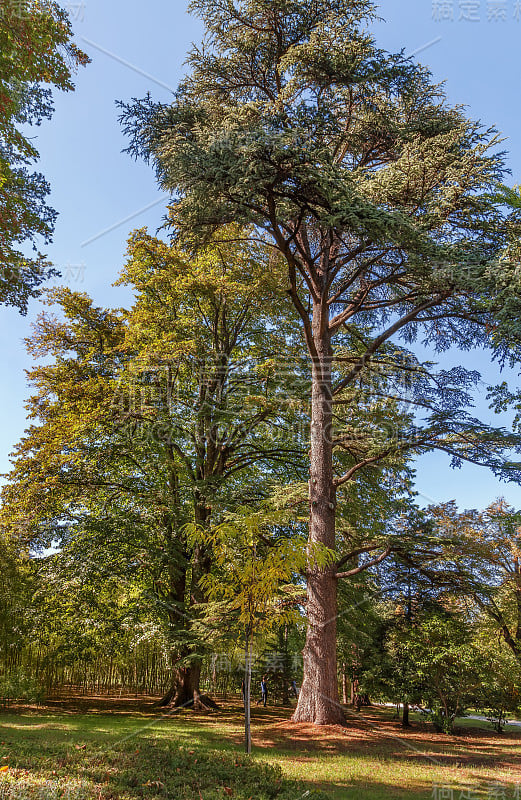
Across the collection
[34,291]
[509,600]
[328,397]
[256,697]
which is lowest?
[256,697]

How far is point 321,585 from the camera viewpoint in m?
11.1

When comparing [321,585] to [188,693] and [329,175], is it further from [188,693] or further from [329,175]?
[329,175]

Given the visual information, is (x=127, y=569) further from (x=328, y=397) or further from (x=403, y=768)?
(x=403, y=768)

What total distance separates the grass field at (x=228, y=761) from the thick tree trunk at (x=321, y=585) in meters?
0.52

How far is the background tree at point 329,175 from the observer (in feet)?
29.5

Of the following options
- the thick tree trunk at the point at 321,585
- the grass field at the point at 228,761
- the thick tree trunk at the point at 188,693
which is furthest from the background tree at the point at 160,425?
the grass field at the point at 228,761

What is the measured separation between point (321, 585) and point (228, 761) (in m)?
5.51

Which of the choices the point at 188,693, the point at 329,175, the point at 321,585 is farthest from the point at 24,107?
the point at 188,693

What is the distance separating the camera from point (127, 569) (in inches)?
525

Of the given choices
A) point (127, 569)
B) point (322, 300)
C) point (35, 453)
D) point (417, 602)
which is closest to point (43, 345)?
point (35, 453)

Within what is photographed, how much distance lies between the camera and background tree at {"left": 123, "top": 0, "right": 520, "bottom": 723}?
900cm

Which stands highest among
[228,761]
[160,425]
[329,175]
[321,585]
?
[329,175]

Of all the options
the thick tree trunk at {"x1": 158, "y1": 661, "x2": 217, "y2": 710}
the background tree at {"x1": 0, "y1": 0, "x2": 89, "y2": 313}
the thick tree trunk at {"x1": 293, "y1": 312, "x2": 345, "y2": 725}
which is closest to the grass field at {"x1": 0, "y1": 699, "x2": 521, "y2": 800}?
the thick tree trunk at {"x1": 293, "y1": 312, "x2": 345, "y2": 725}

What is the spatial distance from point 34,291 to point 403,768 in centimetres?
1127
